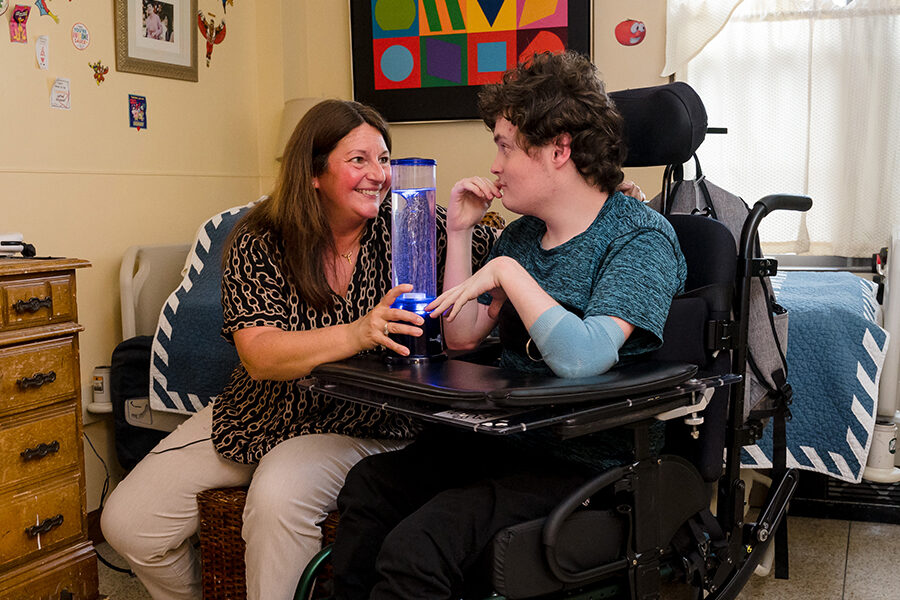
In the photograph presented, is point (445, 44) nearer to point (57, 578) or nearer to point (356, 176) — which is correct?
point (356, 176)

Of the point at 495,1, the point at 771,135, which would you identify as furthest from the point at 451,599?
the point at 495,1

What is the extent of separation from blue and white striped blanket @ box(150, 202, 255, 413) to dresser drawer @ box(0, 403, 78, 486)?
1.60 feet

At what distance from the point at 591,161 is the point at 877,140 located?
199 cm

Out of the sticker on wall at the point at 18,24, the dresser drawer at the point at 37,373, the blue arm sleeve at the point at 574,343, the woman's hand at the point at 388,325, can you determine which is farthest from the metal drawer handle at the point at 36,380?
the blue arm sleeve at the point at 574,343

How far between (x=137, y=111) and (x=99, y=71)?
0.19 metres

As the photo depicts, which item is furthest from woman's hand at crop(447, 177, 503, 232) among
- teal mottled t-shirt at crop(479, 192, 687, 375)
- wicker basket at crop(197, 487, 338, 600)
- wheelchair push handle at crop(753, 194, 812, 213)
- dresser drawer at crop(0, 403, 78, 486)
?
dresser drawer at crop(0, 403, 78, 486)

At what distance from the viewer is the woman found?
162 centimetres

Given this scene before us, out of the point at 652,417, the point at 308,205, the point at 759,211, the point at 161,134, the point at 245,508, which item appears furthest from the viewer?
the point at 161,134

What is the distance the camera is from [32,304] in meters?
2.00


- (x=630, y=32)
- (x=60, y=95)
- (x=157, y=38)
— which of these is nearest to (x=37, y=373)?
(x=60, y=95)

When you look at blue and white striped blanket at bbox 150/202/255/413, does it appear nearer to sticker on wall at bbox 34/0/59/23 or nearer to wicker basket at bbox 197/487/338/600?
wicker basket at bbox 197/487/338/600

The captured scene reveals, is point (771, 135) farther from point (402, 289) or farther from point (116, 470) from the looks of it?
point (116, 470)

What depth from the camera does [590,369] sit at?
126 centimetres

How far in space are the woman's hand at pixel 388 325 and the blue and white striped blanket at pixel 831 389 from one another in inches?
46.2
